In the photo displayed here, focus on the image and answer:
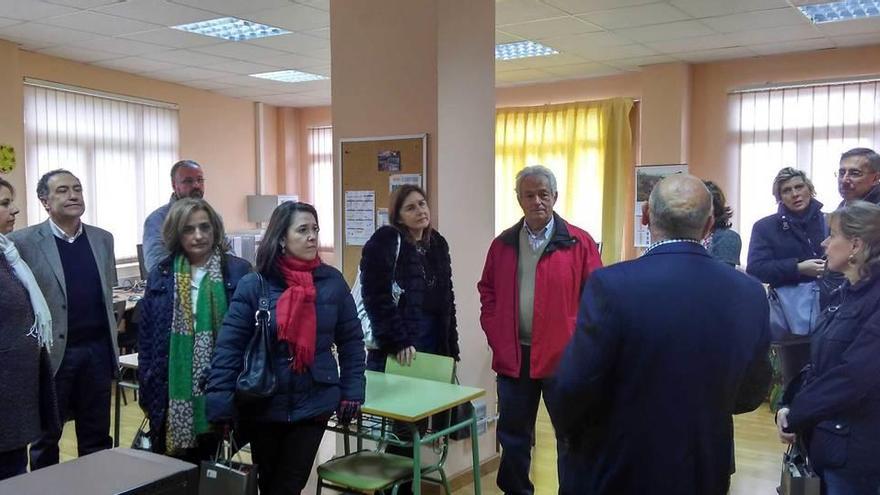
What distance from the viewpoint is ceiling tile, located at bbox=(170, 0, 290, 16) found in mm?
4906

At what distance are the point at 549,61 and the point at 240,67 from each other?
120 inches

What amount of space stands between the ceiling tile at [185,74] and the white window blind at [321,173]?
7.64ft

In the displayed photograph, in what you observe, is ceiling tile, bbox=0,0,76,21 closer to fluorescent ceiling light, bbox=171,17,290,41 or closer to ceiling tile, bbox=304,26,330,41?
fluorescent ceiling light, bbox=171,17,290,41

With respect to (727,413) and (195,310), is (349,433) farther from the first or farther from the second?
(727,413)

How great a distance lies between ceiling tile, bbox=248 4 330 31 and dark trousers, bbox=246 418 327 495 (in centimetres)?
346

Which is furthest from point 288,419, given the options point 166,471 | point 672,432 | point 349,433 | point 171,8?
point 171,8

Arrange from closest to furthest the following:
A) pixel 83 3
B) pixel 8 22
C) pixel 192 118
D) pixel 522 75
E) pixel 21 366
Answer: pixel 21 366 < pixel 83 3 < pixel 8 22 < pixel 522 75 < pixel 192 118

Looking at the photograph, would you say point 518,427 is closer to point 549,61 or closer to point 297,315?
point 297,315

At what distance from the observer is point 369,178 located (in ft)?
12.8

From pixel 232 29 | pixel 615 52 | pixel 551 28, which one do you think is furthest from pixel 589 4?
pixel 232 29

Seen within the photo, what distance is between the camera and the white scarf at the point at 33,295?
2.47m

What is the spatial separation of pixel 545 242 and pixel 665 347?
1.31 meters

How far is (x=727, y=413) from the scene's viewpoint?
1.71 m

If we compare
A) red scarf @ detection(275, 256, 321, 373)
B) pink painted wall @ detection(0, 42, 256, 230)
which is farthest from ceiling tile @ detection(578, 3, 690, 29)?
pink painted wall @ detection(0, 42, 256, 230)
